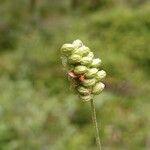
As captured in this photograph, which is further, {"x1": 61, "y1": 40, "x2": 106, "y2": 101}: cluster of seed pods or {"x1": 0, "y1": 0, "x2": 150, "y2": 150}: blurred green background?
{"x1": 0, "y1": 0, "x2": 150, "y2": 150}: blurred green background

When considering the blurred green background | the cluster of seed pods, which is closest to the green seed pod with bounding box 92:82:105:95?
the cluster of seed pods

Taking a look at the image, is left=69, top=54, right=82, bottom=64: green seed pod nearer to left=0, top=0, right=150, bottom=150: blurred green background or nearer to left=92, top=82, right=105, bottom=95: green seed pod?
left=92, top=82, right=105, bottom=95: green seed pod

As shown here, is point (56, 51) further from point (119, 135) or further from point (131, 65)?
point (119, 135)

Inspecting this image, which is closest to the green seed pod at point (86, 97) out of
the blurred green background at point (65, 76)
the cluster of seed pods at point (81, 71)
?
the cluster of seed pods at point (81, 71)

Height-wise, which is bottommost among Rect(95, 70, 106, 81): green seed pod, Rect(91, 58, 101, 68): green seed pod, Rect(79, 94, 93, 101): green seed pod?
Rect(79, 94, 93, 101): green seed pod

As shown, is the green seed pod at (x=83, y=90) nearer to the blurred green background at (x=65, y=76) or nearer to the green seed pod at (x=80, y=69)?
the green seed pod at (x=80, y=69)

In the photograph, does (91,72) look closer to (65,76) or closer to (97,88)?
(97,88)
